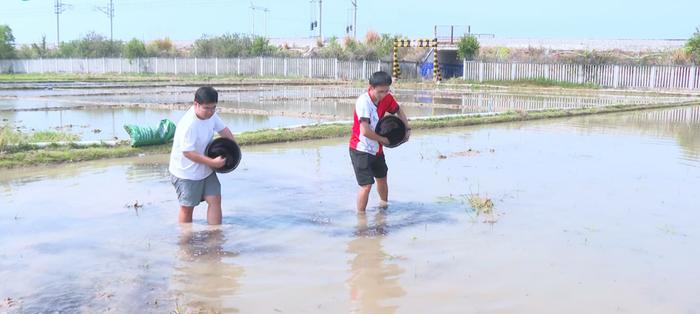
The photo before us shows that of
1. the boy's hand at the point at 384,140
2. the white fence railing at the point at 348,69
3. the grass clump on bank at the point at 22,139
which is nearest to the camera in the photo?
the boy's hand at the point at 384,140

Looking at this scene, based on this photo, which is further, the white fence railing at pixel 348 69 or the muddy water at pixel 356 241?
the white fence railing at pixel 348 69

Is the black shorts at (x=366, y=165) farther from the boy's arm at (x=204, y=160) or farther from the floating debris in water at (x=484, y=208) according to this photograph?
the boy's arm at (x=204, y=160)

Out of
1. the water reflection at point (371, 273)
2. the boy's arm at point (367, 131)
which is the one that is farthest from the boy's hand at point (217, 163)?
the boy's arm at point (367, 131)

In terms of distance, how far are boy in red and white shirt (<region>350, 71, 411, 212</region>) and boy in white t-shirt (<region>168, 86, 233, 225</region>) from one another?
140cm

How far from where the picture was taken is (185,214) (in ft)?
22.0

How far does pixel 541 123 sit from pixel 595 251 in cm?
1239

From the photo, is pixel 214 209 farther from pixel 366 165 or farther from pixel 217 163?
pixel 366 165

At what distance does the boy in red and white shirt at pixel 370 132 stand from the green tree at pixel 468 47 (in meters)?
40.7

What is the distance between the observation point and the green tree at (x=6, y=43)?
7188cm

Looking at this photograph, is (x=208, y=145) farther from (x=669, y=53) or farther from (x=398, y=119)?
(x=669, y=53)

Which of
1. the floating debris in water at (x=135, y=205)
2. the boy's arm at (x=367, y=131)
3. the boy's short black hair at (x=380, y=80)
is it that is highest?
the boy's short black hair at (x=380, y=80)

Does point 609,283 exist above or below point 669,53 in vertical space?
below

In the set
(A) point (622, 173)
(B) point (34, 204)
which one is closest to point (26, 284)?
(B) point (34, 204)

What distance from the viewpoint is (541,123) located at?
713 inches
